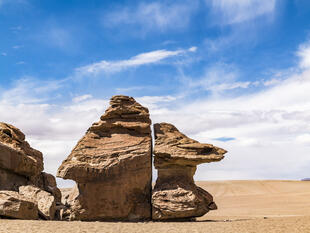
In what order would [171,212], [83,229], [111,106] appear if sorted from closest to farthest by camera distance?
[83,229]
[171,212]
[111,106]

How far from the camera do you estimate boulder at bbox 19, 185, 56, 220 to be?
55.6 feet

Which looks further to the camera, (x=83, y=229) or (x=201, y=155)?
(x=201, y=155)

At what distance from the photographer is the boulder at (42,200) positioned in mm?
16938

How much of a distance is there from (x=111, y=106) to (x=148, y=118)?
6.52 feet

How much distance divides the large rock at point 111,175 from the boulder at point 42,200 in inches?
34.5

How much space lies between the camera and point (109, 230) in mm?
13602

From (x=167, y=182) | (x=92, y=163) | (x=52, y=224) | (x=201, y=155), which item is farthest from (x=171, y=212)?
(x=52, y=224)

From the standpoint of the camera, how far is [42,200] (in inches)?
698

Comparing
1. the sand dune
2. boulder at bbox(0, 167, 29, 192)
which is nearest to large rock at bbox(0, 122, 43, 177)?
boulder at bbox(0, 167, 29, 192)

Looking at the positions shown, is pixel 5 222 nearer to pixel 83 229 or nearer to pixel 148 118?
pixel 83 229

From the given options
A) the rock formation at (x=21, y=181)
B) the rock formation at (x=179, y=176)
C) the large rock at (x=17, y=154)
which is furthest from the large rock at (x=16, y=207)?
the rock formation at (x=179, y=176)

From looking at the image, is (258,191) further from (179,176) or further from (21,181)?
(21,181)

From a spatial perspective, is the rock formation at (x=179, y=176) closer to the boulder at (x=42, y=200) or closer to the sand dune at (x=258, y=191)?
the boulder at (x=42, y=200)

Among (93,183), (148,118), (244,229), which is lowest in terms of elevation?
(244,229)
